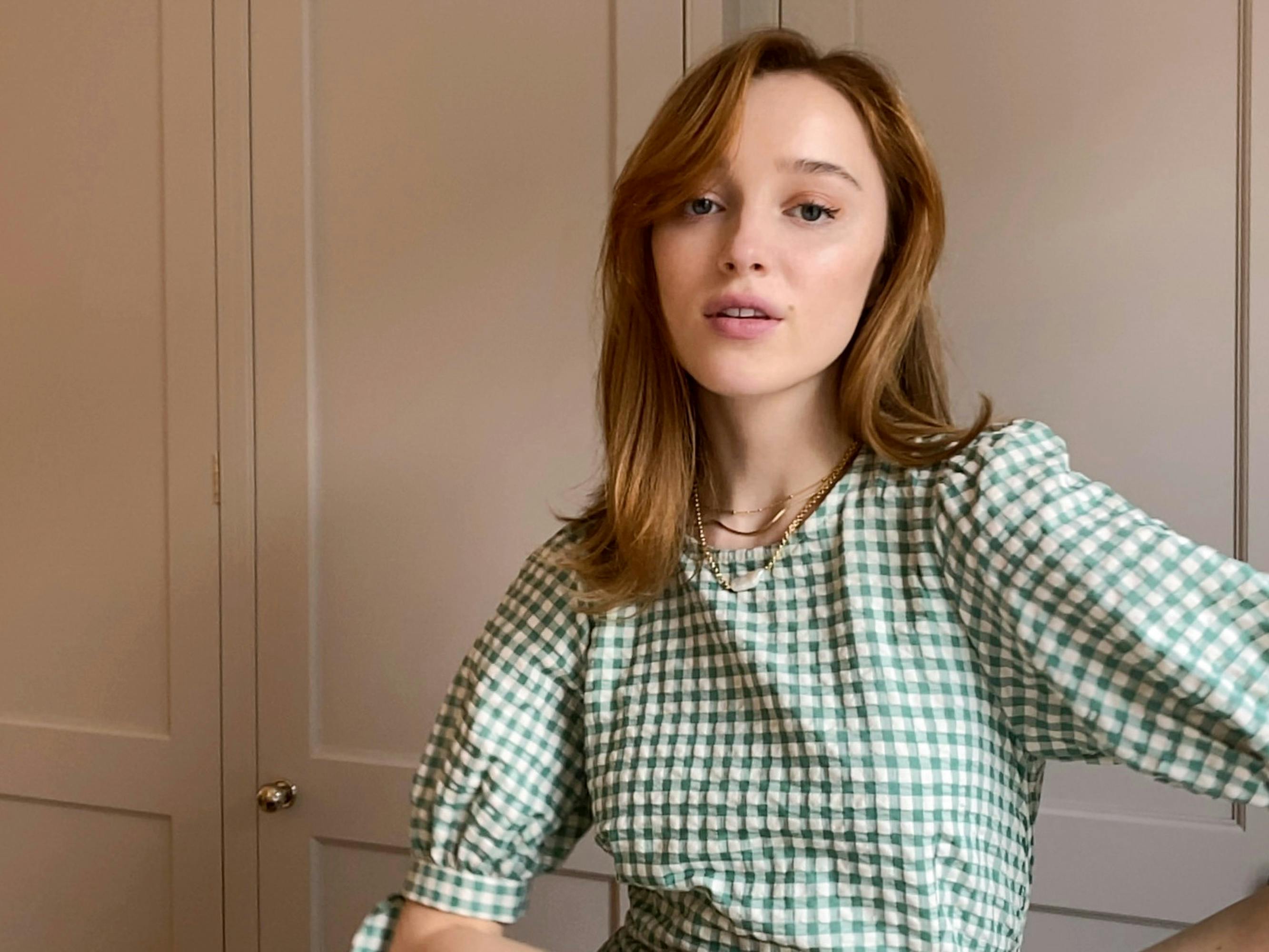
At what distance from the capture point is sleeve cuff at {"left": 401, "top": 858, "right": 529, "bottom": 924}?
0.85 metres

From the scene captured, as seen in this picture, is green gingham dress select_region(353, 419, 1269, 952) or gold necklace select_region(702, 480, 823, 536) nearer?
green gingham dress select_region(353, 419, 1269, 952)

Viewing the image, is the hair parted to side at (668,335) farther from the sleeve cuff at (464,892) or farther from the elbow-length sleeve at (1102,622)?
the sleeve cuff at (464,892)

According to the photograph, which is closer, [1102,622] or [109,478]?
[1102,622]

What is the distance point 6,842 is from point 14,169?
2.93 ft

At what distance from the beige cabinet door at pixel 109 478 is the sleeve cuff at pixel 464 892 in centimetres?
77

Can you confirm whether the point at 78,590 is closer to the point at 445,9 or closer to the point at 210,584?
the point at 210,584

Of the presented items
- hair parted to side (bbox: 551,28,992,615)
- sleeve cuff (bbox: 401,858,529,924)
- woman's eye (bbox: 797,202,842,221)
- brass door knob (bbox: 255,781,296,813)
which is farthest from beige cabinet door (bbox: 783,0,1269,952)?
brass door knob (bbox: 255,781,296,813)

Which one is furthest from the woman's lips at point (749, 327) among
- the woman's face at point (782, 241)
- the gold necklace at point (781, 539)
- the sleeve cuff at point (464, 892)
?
the sleeve cuff at point (464, 892)

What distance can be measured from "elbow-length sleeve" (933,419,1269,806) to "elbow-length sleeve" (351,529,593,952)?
282 millimetres

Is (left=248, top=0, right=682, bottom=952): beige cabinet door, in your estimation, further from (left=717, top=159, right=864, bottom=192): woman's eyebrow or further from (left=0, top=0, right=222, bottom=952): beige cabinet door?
(left=717, top=159, right=864, bottom=192): woman's eyebrow

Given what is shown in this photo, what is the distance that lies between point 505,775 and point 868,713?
0.85 feet

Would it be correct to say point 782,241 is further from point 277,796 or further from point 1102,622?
point 277,796

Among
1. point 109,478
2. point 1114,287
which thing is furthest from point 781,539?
point 109,478

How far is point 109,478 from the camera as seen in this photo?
1595 mm
